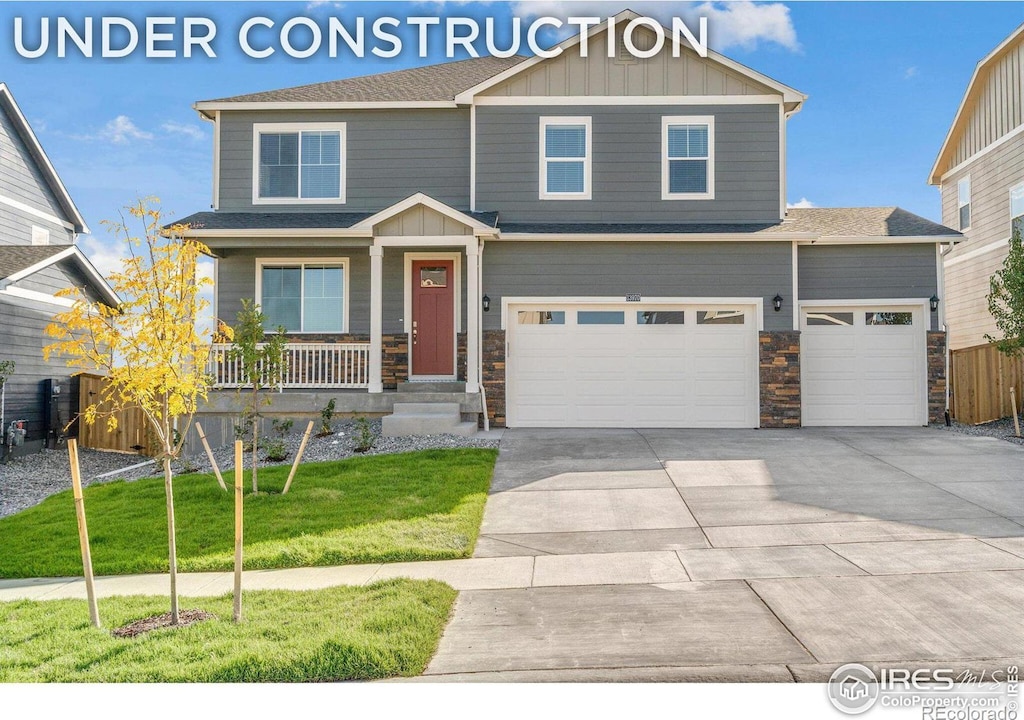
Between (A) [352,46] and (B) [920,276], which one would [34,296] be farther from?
(B) [920,276]

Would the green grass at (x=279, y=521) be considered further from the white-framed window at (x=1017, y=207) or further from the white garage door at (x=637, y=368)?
the white-framed window at (x=1017, y=207)

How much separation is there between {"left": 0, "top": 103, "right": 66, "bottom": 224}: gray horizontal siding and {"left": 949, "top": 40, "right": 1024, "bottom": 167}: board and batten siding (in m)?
23.5

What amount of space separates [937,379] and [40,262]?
698 inches

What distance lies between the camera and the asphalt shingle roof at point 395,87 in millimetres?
15445

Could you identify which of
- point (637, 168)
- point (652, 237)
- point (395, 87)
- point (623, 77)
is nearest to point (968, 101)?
point (623, 77)

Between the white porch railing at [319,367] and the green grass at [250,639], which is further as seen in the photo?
the white porch railing at [319,367]

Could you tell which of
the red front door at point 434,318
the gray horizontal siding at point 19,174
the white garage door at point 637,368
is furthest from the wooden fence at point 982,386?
the gray horizontal siding at point 19,174

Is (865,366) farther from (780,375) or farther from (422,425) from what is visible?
(422,425)

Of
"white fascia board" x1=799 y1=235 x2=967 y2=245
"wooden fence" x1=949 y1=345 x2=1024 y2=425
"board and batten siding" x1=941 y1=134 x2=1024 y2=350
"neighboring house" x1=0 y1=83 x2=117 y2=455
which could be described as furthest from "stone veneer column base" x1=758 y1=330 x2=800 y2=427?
"neighboring house" x1=0 y1=83 x2=117 y2=455

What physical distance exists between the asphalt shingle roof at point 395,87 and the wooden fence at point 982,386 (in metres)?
10.9

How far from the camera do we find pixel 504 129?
1494 centimetres

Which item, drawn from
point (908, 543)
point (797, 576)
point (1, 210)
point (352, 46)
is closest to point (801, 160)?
point (352, 46)

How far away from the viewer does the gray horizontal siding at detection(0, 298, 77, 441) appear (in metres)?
15.1

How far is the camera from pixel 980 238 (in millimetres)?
18828
